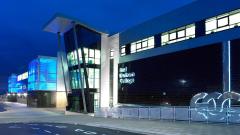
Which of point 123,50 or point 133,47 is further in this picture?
point 123,50

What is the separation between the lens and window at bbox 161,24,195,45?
109ft

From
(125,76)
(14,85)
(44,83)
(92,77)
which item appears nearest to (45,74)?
(44,83)

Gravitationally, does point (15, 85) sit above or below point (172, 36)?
below

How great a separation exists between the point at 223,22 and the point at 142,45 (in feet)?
44.1

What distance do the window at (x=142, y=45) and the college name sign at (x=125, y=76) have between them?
110 inches

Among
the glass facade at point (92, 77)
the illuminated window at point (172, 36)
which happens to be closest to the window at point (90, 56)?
the glass facade at point (92, 77)

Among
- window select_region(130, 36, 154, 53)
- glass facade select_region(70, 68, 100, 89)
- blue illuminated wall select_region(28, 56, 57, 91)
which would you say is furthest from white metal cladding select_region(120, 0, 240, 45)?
blue illuminated wall select_region(28, 56, 57, 91)

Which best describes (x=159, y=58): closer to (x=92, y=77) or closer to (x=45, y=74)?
(x=92, y=77)

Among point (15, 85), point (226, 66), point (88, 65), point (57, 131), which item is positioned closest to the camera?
point (57, 131)

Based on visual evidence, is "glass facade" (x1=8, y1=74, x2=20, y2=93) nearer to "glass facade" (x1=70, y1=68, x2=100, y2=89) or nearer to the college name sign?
"glass facade" (x1=70, y1=68, x2=100, y2=89)

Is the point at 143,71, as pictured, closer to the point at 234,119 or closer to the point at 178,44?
the point at 178,44

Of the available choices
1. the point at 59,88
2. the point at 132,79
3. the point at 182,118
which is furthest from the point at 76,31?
the point at 182,118

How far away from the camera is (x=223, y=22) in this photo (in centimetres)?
2956

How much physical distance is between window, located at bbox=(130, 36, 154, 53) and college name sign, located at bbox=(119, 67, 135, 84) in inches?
110
